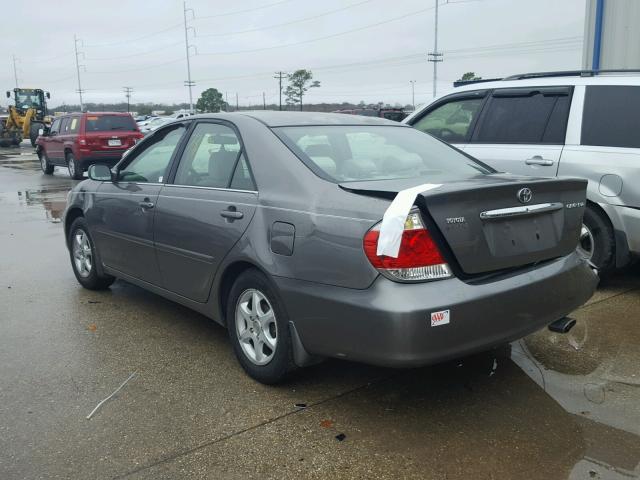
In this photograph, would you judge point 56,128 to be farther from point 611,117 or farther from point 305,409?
point 305,409

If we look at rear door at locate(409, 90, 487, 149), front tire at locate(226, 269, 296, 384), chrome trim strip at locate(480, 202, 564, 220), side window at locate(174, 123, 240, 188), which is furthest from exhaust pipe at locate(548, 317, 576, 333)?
rear door at locate(409, 90, 487, 149)

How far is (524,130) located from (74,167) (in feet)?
46.9

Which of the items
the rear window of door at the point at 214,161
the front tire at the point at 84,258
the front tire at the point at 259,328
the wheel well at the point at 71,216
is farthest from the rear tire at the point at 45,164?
the front tire at the point at 259,328

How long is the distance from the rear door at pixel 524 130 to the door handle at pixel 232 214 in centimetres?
299

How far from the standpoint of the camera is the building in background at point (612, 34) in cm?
910

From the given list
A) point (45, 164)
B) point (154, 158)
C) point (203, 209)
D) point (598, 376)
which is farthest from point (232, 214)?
point (45, 164)

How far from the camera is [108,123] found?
1702 centimetres

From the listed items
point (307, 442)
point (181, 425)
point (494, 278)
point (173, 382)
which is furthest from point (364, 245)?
point (173, 382)

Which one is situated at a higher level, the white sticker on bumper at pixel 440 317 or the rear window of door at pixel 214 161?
the rear window of door at pixel 214 161

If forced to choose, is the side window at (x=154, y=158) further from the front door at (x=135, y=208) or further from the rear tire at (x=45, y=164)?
the rear tire at (x=45, y=164)

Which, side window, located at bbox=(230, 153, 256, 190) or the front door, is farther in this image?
the front door

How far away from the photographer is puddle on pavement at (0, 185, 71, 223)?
35.2ft

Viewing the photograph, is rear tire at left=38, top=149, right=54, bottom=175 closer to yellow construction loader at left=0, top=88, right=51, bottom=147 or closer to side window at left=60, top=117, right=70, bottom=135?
side window at left=60, top=117, right=70, bottom=135

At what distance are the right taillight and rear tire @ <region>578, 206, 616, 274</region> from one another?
9.08ft
